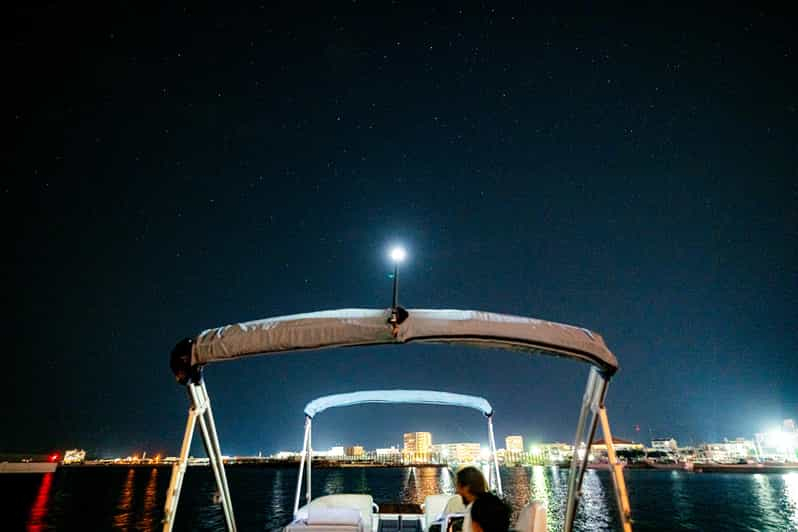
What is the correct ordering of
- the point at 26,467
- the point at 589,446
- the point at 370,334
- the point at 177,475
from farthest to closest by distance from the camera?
the point at 26,467 → the point at 589,446 → the point at 177,475 → the point at 370,334

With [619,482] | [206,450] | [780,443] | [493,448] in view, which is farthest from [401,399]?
[780,443]

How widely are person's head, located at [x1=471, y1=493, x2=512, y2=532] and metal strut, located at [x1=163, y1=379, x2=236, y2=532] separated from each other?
2.35 meters

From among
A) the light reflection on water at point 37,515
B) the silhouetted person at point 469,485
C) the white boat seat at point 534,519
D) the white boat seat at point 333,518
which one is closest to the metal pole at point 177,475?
the white boat seat at point 333,518

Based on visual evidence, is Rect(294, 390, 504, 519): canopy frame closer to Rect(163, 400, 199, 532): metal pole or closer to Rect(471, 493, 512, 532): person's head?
Rect(163, 400, 199, 532): metal pole

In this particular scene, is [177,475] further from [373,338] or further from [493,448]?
[493,448]

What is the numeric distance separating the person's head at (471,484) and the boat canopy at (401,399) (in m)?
5.65

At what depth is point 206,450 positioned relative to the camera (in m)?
4.78

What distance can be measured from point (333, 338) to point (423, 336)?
812 millimetres

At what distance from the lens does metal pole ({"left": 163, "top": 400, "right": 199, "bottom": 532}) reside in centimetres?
417

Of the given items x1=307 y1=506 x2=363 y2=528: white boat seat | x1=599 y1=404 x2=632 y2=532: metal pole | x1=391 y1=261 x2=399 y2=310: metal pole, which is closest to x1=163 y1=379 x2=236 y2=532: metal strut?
x1=307 y1=506 x2=363 y2=528: white boat seat

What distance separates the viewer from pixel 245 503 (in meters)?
61.8

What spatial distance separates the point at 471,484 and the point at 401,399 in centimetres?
624

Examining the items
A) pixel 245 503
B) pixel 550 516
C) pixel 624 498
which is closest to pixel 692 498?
pixel 550 516

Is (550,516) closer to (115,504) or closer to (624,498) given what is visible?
(624,498)
